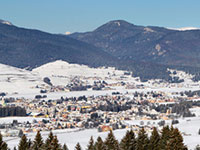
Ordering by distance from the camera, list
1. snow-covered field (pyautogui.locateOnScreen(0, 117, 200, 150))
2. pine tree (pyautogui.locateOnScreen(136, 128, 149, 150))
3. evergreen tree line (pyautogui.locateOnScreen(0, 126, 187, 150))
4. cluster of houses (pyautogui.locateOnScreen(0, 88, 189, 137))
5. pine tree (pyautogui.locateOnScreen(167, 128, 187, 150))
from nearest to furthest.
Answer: pine tree (pyautogui.locateOnScreen(167, 128, 187, 150)) → evergreen tree line (pyautogui.locateOnScreen(0, 126, 187, 150)) → pine tree (pyautogui.locateOnScreen(136, 128, 149, 150)) → snow-covered field (pyautogui.locateOnScreen(0, 117, 200, 150)) → cluster of houses (pyautogui.locateOnScreen(0, 88, 189, 137))

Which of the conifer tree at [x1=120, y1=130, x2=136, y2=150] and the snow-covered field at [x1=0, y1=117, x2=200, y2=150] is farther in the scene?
the snow-covered field at [x1=0, y1=117, x2=200, y2=150]

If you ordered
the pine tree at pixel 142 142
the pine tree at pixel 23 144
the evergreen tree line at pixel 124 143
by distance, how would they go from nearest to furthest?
1. the evergreen tree line at pixel 124 143
2. the pine tree at pixel 142 142
3. the pine tree at pixel 23 144

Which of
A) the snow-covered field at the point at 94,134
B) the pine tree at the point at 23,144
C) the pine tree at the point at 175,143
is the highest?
the pine tree at the point at 175,143

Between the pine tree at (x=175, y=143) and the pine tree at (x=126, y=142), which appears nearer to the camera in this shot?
the pine tree at (x=175, y=143)

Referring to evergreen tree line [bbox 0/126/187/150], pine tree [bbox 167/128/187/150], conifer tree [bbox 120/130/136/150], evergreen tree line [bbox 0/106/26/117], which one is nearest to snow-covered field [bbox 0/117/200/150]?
evergreen tree line [bbox 0/126/187/150]

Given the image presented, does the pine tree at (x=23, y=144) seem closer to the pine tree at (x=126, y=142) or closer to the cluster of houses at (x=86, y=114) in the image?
the pine tree at (x=126, y=142)

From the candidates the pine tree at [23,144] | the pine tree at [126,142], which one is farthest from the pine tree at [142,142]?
the pine tree at [23,144]

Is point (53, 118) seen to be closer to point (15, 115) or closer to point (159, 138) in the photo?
point (15, 115)

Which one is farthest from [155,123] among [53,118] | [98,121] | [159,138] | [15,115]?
[159,138]

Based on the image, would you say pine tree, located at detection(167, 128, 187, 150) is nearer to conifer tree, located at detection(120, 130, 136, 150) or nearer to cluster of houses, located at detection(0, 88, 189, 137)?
conifer tree, located at detection(120, 130, 136, 150)

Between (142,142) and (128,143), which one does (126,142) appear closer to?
(128,143)

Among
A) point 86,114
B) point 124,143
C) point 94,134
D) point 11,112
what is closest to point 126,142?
point 124,143

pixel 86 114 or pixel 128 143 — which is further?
pixel 86 114
